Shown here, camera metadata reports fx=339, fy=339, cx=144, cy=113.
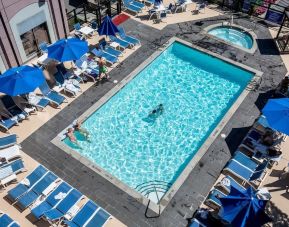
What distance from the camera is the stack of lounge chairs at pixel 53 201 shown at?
1505 cm

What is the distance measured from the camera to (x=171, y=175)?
17.8m

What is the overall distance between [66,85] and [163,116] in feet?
21.0

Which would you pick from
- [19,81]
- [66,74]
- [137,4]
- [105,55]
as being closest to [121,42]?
[105,55]

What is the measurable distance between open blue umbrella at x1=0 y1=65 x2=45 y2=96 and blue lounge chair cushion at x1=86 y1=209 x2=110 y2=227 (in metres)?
7.83

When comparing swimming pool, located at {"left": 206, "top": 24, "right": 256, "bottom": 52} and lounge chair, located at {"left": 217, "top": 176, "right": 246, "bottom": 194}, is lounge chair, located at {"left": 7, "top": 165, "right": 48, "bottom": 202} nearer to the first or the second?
lounge chair, located at {"left": 217, "top": 176, "right": 246, "bottom": 194}

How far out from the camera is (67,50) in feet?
67.7

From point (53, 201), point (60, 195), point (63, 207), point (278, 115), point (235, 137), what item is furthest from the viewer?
point (235, 137)

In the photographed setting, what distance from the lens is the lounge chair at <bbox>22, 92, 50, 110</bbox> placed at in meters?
20.1

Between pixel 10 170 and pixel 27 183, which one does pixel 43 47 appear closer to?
pixel 10 170

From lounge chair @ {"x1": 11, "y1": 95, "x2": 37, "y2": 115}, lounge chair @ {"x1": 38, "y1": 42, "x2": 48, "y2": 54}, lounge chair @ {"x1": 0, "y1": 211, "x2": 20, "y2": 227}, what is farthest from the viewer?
lounge chair @ {"x1": 38, "y1": 42, "x2": 48, "y2": 54}

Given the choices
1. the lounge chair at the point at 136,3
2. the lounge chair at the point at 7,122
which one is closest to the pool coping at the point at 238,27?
the lounge chair at the point at 136,3

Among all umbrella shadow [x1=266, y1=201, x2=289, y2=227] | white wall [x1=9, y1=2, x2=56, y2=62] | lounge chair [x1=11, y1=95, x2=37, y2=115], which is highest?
white wall [x1=9, y1=2, x2=56, y2=62]

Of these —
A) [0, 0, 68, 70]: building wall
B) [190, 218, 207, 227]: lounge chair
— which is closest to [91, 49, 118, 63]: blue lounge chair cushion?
[0, 0, 68, 70]: building wall

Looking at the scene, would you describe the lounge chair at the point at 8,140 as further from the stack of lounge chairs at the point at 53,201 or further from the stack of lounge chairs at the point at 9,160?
the stack of lounge chairs at the point at 53,201
